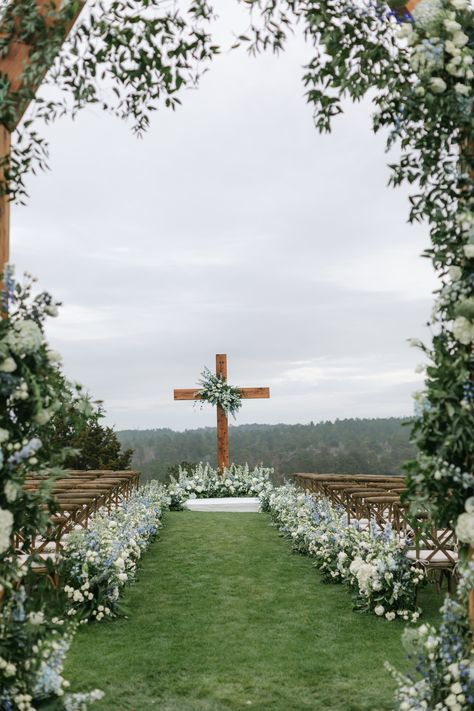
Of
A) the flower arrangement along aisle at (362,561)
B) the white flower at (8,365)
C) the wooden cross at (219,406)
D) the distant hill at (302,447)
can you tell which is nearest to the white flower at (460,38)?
the white flower at (8,365)

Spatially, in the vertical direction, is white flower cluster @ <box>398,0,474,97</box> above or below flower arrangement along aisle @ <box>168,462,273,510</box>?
above

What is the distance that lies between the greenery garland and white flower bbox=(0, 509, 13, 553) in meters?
13.7

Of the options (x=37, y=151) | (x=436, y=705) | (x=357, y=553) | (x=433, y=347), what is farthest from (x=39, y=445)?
(x=357, y=553)

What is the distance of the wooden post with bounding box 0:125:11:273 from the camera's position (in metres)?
4.30

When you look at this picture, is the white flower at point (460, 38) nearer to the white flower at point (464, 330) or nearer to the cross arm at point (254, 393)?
the white flower at point (464, 330)

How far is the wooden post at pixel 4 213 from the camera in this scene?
430 centimetres

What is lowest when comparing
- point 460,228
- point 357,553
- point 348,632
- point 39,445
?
point 348,632

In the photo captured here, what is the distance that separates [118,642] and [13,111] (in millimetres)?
4471

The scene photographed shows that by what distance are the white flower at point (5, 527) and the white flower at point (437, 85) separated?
3325 mm

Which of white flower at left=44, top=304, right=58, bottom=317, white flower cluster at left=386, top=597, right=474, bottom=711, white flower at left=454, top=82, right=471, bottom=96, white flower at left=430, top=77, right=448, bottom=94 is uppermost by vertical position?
white flower at left=430, top=77, right=448, bottom=94

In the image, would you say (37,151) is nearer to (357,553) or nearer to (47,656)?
(47,656)

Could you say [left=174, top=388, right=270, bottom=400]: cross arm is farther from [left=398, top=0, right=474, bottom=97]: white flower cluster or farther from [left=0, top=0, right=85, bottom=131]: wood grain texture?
[left=398, top=0, right=474, bottom=97]: white flower cluster

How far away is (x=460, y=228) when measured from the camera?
163 inches

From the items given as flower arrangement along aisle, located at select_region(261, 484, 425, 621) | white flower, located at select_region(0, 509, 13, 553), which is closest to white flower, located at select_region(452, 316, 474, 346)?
white flower, located at select_region(0, 509, 13, 553)
